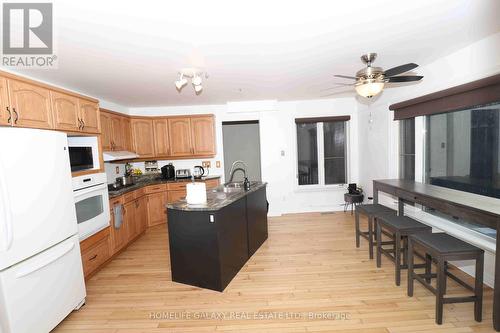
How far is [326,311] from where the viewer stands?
2.11m

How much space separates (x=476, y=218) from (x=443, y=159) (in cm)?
134

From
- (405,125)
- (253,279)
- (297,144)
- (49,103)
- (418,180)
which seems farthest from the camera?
(297,144)

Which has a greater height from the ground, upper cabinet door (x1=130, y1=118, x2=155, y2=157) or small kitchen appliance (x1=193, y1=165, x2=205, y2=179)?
upper cabinet door (x1=130, y1=118, x2=155, y2=157)

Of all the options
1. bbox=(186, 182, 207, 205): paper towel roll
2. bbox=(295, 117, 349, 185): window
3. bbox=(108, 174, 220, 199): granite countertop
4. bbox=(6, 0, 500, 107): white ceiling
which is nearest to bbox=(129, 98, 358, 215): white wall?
bbox=(295, 117, 349, 185): window

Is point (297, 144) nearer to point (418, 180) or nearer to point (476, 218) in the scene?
point (418, 180)

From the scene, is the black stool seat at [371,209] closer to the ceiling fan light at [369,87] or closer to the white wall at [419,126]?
the white wall at [419,126]

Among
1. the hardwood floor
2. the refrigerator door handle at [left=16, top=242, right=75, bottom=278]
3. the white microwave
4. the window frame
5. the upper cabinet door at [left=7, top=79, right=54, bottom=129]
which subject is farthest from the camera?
the window frame

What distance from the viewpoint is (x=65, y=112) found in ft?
8.71

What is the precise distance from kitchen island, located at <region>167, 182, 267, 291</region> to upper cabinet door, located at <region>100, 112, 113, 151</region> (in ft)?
6.94

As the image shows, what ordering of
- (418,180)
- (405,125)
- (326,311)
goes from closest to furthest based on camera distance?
1. (326,311)
2. (418,180)
3. (405,125)

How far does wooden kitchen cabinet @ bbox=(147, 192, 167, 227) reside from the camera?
176 inches

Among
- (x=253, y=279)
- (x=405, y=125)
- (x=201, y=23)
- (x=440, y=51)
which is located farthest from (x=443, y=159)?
(x=201, y=23)

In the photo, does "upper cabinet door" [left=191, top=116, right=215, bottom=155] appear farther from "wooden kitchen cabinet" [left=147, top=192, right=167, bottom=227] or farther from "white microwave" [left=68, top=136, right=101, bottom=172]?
"white microwave" [left=68, top=136, right=101, bottom=172]

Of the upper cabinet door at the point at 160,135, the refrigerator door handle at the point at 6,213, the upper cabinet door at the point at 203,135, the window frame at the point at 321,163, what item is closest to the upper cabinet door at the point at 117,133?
the upper cabinet door at the point at 160,135
